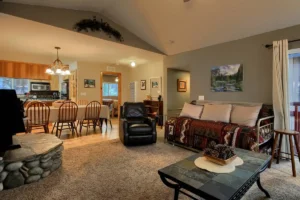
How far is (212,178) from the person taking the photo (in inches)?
58.9

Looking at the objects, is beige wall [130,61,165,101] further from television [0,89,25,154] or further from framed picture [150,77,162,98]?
television [0,89,25,154]

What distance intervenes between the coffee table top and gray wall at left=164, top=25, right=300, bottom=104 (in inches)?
83.2

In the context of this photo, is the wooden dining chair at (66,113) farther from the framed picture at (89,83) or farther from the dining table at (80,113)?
the framed picture at (89,83)

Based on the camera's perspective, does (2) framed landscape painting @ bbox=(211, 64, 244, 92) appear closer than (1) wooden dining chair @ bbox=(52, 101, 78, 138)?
Yes

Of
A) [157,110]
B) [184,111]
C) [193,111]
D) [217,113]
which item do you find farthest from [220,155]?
[157,110]

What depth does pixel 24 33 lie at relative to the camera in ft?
12.3

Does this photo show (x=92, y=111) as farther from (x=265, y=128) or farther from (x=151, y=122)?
(x=265, y=128)

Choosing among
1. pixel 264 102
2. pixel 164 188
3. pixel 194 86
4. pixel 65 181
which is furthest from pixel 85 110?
pixel 264 102

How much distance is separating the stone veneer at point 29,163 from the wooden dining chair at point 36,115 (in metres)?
1.33

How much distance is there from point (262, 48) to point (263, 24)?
452 mm

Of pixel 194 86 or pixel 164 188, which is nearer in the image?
pixel 164 188

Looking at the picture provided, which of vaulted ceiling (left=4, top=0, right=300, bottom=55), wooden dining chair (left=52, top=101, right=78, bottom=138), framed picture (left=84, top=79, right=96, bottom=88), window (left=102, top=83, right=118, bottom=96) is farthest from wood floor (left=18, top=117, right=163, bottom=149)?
window (left=102, top=83, right=118, bottom=96)

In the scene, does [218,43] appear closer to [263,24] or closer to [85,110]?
[263,24]

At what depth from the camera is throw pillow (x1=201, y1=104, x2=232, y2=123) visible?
11.5 ft
